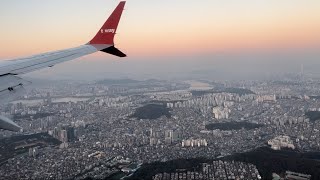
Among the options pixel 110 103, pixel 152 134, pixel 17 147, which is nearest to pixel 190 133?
pixel 152 134

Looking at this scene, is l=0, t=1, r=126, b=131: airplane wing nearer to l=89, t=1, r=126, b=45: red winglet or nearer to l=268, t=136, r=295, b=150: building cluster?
l=89, t=1, r=126, b=45: red winglet

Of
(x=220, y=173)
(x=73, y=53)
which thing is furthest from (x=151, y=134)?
(x=73, y=53)

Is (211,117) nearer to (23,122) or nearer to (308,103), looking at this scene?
(308,103)

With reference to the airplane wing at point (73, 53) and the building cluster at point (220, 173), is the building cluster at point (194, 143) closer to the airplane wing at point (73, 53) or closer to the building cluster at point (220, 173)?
the building cluster at point (220, 173)

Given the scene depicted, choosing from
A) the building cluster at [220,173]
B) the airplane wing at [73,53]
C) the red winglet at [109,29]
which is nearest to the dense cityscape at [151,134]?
the building cluster at [220,173]

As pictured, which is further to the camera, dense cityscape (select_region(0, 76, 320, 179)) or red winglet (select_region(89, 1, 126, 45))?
dense cityscape (select_region(0, 76, 320, 179))

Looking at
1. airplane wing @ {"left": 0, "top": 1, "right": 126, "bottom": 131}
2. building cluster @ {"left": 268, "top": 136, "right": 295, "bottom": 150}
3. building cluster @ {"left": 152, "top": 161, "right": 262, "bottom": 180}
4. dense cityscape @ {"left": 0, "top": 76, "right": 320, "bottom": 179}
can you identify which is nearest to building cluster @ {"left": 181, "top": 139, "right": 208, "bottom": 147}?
dense cityscape @ {"left": 0, "top": 76, "right": 320, "bottom": 179}

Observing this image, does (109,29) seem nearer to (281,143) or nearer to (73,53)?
(73,53)
